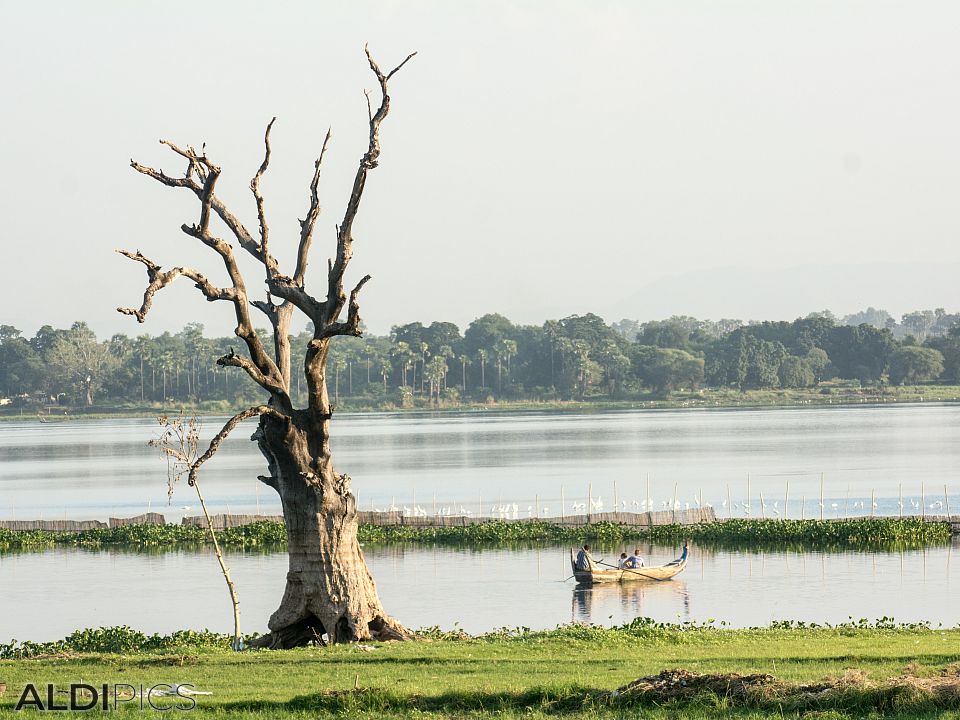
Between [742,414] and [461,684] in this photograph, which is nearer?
[461,684]

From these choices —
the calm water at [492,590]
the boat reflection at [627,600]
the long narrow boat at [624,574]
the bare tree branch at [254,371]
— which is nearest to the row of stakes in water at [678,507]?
the calm water at [492,590]

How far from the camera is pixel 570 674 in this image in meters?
16.7

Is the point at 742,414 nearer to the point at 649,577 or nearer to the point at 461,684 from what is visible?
the point at 649,577

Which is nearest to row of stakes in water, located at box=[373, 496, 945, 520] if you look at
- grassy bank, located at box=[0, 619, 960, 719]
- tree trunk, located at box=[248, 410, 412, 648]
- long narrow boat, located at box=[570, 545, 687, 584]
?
long narrow boat, located at box=[570, 545, 687, 584]

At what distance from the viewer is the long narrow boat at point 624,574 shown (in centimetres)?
3700

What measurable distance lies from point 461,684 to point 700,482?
61.4 m

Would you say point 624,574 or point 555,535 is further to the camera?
point 555,535

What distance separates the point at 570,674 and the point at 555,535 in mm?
30289

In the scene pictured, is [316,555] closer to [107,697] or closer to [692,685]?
[107,697]

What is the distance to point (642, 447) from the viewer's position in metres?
110

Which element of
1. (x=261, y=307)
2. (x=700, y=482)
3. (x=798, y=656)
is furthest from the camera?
(x=700, y=482)

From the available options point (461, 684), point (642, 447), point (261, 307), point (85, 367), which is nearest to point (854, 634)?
point (461, 684)

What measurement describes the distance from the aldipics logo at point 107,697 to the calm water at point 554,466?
42.3 metres

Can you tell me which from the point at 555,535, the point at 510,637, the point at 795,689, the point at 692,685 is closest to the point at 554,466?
the point at 555,535
